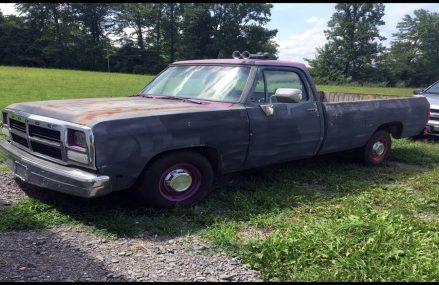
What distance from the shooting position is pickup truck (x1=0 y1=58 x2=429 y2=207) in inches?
165

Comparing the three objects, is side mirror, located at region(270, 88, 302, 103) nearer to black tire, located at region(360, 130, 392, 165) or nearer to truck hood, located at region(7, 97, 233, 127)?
truck hood, located at region(7, 97, 233, 127)

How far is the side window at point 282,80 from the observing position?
572cm

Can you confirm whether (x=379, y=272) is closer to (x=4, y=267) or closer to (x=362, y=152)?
(x=4, y=267)

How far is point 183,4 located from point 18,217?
72.3m

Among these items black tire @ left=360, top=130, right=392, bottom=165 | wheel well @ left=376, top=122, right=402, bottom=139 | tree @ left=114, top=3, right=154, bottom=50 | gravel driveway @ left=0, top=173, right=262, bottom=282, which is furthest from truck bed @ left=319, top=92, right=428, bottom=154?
tree @ left=114, top=3, right=154, bottom=50

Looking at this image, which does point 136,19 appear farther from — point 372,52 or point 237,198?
point 237,198

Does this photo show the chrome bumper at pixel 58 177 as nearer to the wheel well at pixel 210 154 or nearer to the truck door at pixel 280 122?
the wheel well at pixel 210 154

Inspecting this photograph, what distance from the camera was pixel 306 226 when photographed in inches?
174

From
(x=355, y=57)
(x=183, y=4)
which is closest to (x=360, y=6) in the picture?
(x=355, y=57)

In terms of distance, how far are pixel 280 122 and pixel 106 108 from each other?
2071 millimetres

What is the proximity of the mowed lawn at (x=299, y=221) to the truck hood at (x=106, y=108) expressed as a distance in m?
A: 0.98

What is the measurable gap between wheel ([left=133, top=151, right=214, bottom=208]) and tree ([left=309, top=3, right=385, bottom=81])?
6037cm

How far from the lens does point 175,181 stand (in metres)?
4.71

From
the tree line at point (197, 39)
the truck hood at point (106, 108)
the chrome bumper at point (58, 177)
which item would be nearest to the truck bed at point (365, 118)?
the truck hood at point (106, 108)
